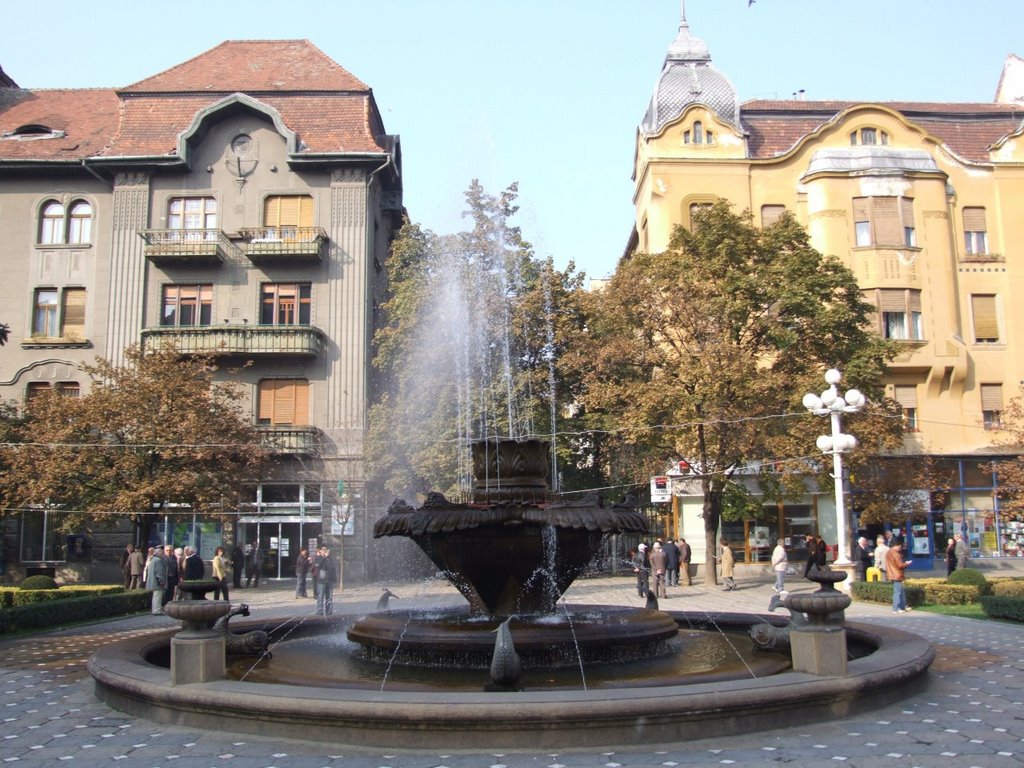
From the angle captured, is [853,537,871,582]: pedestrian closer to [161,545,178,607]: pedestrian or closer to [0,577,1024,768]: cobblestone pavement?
[0,577,1024,768]: cobblestone pavement

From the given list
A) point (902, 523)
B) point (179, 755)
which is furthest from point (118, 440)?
point (902, 523)

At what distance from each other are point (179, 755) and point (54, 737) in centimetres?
151

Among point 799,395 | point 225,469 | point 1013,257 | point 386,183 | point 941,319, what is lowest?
point 225,469

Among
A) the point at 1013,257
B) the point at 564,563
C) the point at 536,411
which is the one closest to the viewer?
the point at 564,563

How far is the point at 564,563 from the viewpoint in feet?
37.2

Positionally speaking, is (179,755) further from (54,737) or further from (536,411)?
(536,411)

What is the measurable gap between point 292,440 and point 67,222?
521 inches

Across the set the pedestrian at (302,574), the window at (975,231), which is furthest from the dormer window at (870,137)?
the pedestrian at (302,574)

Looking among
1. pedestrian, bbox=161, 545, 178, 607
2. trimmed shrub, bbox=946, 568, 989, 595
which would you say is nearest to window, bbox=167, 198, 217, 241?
pedestrian, bbox=161, 545, 178, 607

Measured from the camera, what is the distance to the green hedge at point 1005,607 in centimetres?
1659

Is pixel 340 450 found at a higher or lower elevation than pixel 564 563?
higher

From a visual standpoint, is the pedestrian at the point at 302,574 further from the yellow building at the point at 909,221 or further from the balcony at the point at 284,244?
the yellow building at the point at 909,221

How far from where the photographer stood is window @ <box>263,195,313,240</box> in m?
36.6

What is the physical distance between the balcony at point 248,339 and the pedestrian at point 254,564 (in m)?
7.02
